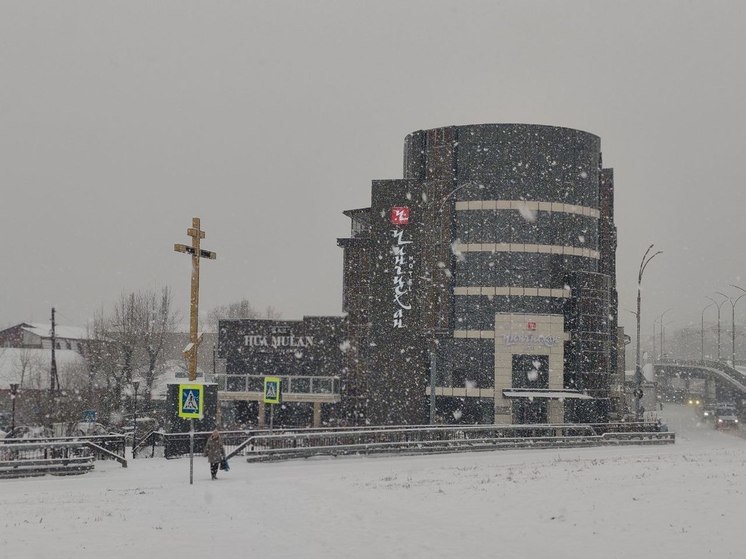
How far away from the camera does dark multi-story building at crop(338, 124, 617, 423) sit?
48.2 metres

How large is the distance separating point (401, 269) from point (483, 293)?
5.22 m

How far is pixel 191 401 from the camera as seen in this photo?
22.8 meters

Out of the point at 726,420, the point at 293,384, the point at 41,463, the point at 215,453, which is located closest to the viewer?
the point at 215,453

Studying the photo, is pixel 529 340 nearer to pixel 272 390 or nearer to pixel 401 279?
pixel 401 279

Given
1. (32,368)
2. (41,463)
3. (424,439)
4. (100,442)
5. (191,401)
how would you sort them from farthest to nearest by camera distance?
(32,368) < (424,439) < (100,442) < (41,463) < (191,401)

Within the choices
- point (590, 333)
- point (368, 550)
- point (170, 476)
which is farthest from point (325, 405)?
point (368, 550)

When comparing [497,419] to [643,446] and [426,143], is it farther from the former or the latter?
[426,143]

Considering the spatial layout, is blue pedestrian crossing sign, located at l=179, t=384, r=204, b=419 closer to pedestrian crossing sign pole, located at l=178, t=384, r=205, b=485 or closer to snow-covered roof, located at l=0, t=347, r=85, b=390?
pedestrian crossing sign pole, located at l=178, t=384, r=205, b=485

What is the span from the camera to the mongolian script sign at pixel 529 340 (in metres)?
48.5

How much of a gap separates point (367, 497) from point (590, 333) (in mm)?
32536

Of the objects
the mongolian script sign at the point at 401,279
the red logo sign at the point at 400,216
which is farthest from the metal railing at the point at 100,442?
the red logo sign at the point at 400,216

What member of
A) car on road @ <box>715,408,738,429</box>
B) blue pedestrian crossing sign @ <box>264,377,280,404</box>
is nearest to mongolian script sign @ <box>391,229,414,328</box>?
blue pedestrian crossing sign @ <box>264,377,280,404</box>

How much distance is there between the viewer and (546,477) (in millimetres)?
21875

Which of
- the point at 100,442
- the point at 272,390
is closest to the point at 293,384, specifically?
the point at 272,390
